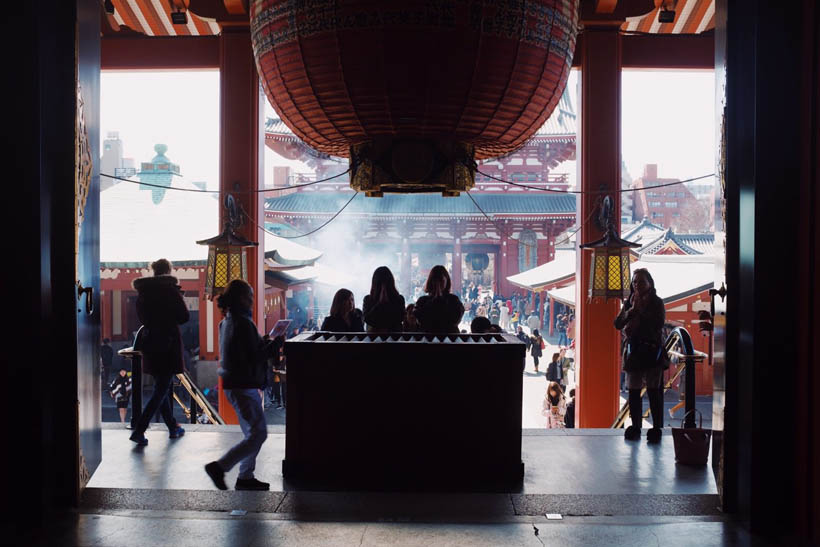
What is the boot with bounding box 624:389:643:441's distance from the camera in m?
3.62

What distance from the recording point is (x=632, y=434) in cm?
363

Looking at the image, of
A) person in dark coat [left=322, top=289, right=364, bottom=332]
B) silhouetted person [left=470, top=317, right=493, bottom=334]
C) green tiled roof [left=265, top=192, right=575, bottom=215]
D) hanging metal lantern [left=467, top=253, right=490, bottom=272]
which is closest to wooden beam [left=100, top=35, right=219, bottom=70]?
person in dark coat [left=322, top=289, right=364, bottom=332]

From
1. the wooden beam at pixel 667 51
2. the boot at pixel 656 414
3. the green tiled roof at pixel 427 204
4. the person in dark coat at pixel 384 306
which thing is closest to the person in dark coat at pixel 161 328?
the person in dark coat at pixel 384 306

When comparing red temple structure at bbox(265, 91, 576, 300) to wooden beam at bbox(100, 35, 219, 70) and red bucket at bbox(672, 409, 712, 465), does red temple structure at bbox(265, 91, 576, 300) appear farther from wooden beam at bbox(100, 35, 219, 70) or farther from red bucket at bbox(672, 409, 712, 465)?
red bucket at bbox(672, 409, 712, 465)

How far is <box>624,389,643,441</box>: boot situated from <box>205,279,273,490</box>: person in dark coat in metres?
2.07

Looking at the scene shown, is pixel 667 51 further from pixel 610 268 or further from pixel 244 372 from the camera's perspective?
pixel 244 372

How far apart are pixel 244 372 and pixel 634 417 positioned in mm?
2254

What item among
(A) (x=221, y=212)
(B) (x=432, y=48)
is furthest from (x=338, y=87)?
(A) (x=221, y=212)

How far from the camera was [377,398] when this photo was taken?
2857 mm

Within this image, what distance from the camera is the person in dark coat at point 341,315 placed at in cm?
360

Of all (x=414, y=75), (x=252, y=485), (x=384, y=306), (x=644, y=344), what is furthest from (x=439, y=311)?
(x=414, y=75)

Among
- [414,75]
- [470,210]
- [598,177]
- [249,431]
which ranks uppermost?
[470,210]

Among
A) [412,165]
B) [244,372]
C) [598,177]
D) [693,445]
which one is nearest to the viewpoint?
[412,165]
